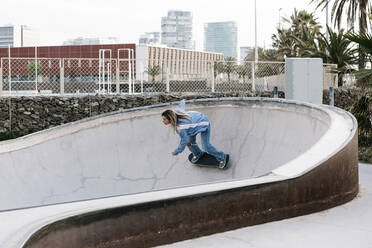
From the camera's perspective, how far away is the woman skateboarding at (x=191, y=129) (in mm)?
8781

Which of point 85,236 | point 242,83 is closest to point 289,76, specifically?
point 242,83

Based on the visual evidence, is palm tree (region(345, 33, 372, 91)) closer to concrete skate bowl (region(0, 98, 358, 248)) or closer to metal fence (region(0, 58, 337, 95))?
concrete skate bowl (region(0, 98, 358, 248))

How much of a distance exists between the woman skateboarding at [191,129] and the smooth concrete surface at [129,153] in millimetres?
383

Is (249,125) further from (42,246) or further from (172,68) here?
(172,68)

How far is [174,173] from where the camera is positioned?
33.6 ft

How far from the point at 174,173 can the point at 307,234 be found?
5.37 meters

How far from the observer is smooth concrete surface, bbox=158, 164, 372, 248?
15.8 feet

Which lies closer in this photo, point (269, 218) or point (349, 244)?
point (349, 244)

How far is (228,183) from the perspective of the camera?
215 inches

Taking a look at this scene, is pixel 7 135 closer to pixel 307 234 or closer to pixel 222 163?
pixel 222 163

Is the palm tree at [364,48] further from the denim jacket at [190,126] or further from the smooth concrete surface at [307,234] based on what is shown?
the smooth concrete surface at [307,234]

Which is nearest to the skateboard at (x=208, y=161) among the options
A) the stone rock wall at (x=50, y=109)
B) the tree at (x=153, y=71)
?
the stone rock wall at (x=50, y=109)

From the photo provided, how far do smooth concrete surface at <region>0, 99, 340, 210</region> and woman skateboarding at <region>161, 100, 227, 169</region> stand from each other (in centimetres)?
38

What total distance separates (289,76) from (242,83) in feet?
20.2
